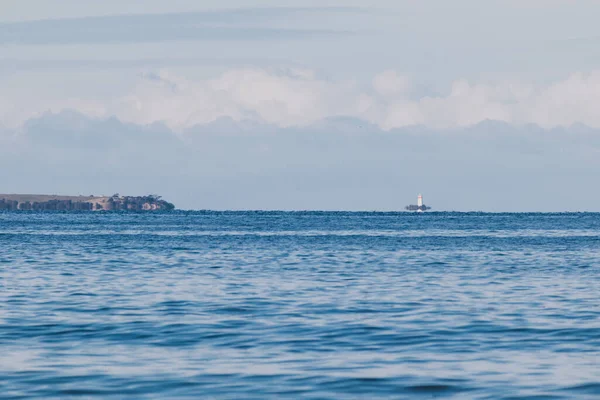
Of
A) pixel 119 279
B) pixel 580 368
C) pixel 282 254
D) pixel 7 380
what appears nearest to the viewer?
pixel 7 380

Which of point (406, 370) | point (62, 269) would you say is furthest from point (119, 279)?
point (406, 370)

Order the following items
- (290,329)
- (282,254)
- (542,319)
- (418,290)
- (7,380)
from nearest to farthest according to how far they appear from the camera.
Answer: (7,380), (290,329), (542,319), (418,290), (282,254)

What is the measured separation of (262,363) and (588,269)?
31.2m

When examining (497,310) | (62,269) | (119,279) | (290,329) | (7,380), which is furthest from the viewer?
(62,269)

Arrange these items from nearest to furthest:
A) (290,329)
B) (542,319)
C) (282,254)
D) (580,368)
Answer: (580,368) < (290,329) < (542,319) < (282,254)

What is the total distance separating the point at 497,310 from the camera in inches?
1184

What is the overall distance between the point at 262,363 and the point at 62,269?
28936 mm

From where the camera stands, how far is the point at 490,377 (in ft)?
63.1

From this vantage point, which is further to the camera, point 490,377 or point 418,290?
point 418,290

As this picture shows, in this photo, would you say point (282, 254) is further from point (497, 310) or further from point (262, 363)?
point (262, 363)

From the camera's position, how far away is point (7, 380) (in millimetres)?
18938

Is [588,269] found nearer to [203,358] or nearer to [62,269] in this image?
[62,269]

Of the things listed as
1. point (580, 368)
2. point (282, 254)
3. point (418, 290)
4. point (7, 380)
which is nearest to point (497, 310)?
point (418, 290)

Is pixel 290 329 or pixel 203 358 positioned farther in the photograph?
pixel 290 329
